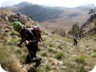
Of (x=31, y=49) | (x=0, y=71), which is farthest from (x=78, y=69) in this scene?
(x=0, y=71)

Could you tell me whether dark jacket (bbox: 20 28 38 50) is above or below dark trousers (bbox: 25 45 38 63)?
above

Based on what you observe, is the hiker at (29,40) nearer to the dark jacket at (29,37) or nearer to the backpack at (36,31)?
the dark jacket at (29,37)

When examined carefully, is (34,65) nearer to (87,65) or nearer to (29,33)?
(29,33)

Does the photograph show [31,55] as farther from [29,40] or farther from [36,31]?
[36,31]

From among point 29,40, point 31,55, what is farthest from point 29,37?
point 31,55

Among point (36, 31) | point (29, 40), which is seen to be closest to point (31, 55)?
point (29, 40)

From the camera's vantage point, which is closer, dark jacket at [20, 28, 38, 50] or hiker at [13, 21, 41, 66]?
hiker at [13, 21, 41, 66]

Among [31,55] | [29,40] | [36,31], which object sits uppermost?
[36,31]

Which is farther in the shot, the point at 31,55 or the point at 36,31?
the point at 31,55

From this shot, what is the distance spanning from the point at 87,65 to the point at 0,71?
348cm

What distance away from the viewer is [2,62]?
24.0 feet

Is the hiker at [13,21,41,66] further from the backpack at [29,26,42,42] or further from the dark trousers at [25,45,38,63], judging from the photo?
the backpack at [29,26,42,42]

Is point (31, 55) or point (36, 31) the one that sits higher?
point (36, 31)

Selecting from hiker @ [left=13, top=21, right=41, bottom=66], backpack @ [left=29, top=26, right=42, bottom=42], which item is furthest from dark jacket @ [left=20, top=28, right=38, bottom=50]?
backpack @ [left=29, top=26, right=42, bottom=42]
